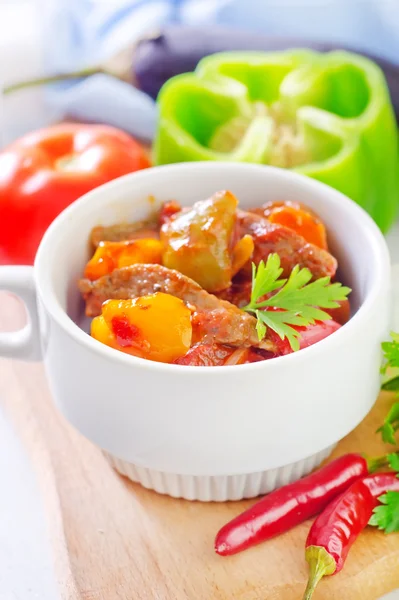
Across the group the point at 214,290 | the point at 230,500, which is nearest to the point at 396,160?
the point at 214,290

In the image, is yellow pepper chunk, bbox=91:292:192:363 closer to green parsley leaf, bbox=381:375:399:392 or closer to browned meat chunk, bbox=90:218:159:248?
browned meat chunk, bbox=90:218:159:248

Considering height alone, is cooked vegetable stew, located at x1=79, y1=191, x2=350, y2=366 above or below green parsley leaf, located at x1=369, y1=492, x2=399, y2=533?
above

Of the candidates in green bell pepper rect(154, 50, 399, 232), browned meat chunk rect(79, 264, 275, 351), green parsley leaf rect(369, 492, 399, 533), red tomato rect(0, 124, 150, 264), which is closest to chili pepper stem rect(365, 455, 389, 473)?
green parsley leaf rect(369, 492, 399, 533)

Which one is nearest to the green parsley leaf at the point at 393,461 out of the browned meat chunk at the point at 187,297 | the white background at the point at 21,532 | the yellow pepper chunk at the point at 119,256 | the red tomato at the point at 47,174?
the white background at the point at 21,532

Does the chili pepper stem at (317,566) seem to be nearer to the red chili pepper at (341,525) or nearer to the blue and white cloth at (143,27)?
the red chili pepper at (341,525)

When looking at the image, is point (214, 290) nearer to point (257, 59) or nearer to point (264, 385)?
point (264, 385)
